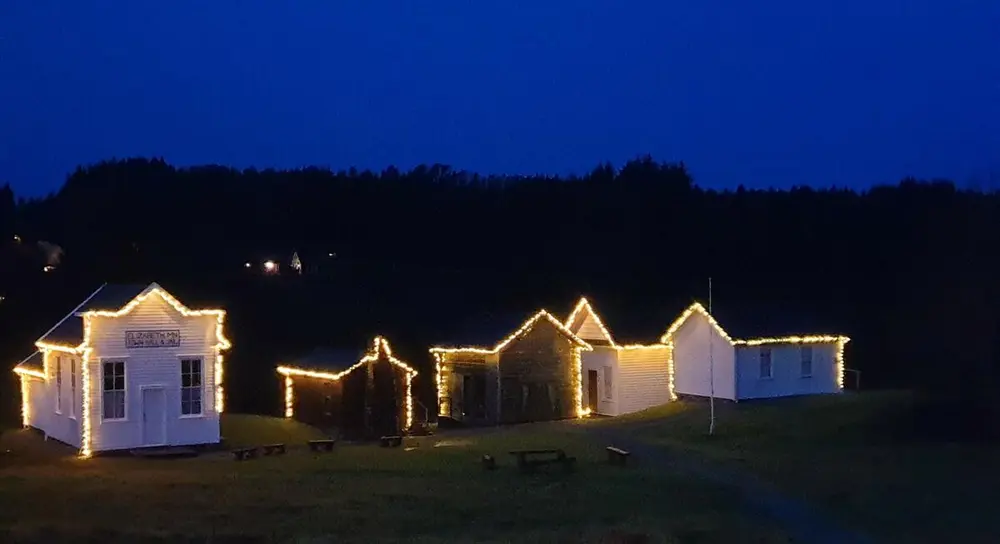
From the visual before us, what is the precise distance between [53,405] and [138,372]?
470 cm

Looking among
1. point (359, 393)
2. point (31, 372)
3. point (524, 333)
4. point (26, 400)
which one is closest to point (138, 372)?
point (31, 372)

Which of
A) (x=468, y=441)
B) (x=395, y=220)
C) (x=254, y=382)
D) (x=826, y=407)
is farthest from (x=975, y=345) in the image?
(x=395, y=220)

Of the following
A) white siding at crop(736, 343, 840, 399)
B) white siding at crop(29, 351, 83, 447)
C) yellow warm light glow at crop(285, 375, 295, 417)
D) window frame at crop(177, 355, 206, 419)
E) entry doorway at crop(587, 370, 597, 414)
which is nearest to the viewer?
white siding at crop(29, 351, 83, 447)

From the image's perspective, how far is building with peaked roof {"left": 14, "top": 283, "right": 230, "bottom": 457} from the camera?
3494 cm

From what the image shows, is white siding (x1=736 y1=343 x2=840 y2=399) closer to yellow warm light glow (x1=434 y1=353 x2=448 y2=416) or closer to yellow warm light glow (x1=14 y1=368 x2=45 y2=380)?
yellow warm light glow (x1=434 y1=353 x2=448 y2=416)

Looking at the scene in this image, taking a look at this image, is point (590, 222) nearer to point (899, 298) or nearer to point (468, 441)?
point (899, 298)

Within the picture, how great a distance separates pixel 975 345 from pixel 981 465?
9.24 metres

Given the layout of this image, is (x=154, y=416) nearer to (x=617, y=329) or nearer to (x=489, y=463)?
(x=489, y=463)

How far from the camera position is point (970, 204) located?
46.2 meters

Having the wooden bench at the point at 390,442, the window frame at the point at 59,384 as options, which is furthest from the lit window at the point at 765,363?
the window frame at the point at 59,384

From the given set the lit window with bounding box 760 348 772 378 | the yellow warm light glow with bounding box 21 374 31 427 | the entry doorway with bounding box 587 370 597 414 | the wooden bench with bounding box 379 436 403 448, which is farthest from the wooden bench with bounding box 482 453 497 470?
the yellow warm light glow with bounding box 21 374 31 427

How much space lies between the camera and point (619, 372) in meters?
46.2

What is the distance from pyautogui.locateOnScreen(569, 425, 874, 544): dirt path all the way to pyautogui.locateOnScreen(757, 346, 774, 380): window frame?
8.45 metres

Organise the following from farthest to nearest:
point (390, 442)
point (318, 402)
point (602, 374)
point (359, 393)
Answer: point (602, 374) → point (318, 402) → point (359, 393) → point (390, 442)
